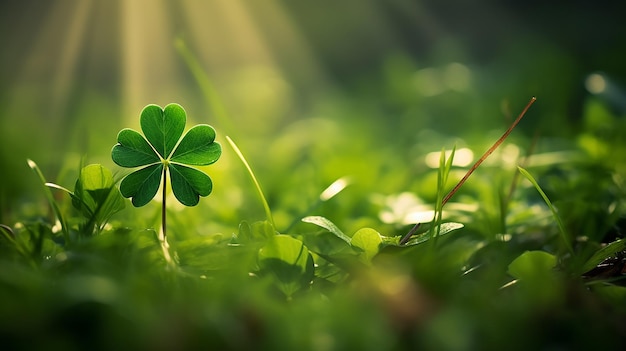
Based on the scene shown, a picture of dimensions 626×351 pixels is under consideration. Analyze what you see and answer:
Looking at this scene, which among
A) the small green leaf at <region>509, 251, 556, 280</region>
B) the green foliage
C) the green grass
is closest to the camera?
the green grass

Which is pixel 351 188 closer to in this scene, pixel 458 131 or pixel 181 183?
pixel 181 183

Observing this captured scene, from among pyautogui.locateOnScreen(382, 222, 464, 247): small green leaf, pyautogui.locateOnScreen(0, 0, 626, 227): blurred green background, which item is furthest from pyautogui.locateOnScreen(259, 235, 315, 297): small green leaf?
pyautogui.locateOnScreen(0, 0, 626, 227): blurred green background

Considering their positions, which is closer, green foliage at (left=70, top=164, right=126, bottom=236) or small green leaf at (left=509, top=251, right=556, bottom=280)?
small green leaf at (left=509, top=251, right=556, bottom=280)

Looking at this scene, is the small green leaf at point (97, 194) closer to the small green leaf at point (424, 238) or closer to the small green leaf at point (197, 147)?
the small green leaf at point (197, 147)

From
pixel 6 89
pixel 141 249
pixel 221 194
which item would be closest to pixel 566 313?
pixel 141 249

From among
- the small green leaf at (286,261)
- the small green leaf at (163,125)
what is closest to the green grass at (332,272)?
A: the small green leaf at (286,261)

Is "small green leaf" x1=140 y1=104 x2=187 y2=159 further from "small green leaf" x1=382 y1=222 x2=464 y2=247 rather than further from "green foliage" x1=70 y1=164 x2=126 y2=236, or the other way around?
"small green leaf" x1=382 y1=222 x2=464 y2=247

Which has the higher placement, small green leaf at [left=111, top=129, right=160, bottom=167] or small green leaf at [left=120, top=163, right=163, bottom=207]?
small green leaf at [left=111, top=129, right=160, bottom=167]
